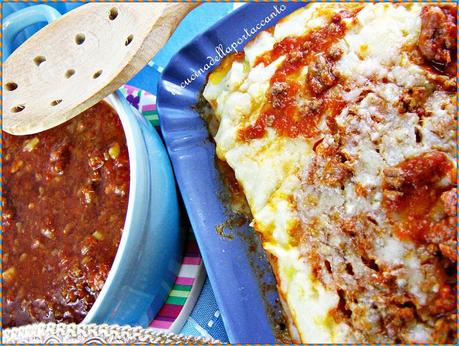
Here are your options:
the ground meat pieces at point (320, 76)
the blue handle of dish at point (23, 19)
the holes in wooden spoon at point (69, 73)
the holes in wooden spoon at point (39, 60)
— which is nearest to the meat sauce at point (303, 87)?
the ground meat pieces at point (320, 76)

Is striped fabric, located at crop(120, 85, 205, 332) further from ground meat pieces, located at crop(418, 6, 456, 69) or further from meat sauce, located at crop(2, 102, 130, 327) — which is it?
ground meat pieces, located at crop(418, 6, 456, 69)

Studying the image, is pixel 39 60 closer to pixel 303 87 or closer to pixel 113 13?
pixel 113 13

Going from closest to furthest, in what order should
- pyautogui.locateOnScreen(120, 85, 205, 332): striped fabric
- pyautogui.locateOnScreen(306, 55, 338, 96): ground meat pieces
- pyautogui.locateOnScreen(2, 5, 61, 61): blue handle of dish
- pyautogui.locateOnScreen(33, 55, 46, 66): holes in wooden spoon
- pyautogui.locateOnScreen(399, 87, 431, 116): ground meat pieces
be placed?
pyautogui.locateOnScreen(399, 87, 431, 116): ground meat pieces, pyautogui.locateOnScreen(306, 55, 338, 96): ground meat pieces, pyautogui.locateOnScreen(33, 55, 46, 66): holes in wooden spoon, pyautogui.locateOnScreen(120, 85, 205, 332): striped fabric, pyautogui.locateOnScreen(2, 5, 61, 61): blue handle of dish

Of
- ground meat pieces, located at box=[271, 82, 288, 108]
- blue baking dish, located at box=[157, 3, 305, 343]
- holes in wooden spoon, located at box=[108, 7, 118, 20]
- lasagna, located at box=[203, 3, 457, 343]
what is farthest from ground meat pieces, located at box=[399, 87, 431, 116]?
holes in wooden spoon, located at box=[108, 7, 118, 20]

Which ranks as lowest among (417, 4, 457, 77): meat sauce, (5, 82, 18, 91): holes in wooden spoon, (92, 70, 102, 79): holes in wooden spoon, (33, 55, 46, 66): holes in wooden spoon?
(417, 4, 457, 77): meat sauce

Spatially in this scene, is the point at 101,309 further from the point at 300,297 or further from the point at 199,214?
the point at 300,297

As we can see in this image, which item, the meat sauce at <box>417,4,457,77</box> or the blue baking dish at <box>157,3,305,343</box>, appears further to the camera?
the blue baking dish at <box>157,3,305,343</box>

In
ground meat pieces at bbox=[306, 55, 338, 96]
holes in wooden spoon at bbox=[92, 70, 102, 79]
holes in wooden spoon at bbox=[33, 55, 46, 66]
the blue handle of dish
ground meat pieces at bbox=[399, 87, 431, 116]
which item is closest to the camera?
ground meat pieces at bbox=[399, 87, 431, 116]

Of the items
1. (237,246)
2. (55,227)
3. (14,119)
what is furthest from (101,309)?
(14,119)
